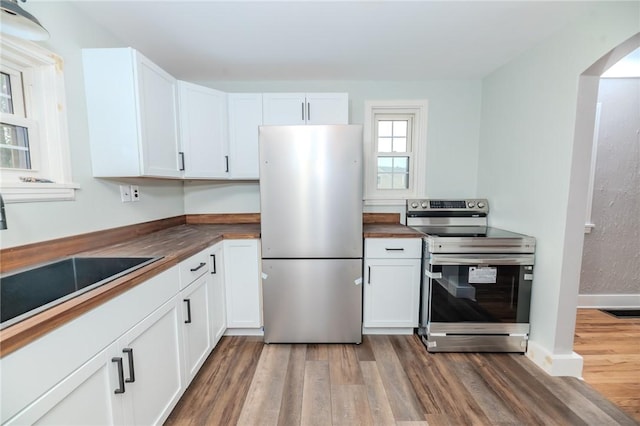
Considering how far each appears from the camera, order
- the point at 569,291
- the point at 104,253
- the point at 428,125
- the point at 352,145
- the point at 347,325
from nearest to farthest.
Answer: the point at 104,253
the point at 569,291
the point at 352,145
the point at 347,325
the point at 428,125

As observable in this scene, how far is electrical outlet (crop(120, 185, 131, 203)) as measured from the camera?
1856mm

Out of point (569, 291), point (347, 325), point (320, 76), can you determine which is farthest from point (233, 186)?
point (569, 291)

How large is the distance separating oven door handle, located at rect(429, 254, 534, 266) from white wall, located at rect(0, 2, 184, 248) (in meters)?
2.27

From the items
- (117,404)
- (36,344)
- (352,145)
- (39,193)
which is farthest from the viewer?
(352,145)

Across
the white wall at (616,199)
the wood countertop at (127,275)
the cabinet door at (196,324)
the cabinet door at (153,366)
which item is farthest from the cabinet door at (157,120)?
the white wall at (616,199)

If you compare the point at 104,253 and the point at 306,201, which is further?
the point at 306,201

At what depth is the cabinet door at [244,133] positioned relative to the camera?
2.42m

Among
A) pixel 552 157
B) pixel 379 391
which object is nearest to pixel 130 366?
pixel 379 391

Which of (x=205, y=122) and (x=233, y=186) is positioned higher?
(x=205, y=122)

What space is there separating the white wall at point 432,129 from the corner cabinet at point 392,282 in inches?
28.0

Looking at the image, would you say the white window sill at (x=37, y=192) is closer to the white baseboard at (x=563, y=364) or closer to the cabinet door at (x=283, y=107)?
the cabinet door at (x=283, y=107)

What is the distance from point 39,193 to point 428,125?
294 cm

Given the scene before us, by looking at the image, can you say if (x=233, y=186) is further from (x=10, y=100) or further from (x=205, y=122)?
(x=10, y=100)

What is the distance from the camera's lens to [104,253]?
149cm
